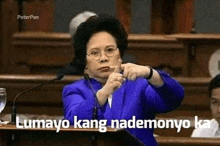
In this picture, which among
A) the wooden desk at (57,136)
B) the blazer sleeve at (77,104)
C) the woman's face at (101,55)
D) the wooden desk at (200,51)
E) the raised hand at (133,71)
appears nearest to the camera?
the wooden desk at (57,136)

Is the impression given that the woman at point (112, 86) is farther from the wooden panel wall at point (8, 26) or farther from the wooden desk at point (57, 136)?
the wooden panel wall at point (8, 26)

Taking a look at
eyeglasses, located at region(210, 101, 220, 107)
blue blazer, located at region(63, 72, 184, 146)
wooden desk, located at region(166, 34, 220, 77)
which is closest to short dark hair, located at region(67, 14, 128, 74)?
blue blazer, located at region(63, 72, 184, 146)

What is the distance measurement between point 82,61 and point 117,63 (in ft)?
0.74

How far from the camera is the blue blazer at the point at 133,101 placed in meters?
2.47

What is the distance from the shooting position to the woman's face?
8.41ft

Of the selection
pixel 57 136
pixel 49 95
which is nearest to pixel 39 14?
pixel 49 95

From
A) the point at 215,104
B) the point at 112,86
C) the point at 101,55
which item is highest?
the point at 101,55

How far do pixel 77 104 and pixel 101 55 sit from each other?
226 millimetres

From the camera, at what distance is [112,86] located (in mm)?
2432

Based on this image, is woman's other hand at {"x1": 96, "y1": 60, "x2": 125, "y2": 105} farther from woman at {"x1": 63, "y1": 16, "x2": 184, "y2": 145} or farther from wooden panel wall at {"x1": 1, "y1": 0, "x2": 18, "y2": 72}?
wooden panel wall at {"x1": 1, "y1": 0, "x2": 18, "y2": 72}

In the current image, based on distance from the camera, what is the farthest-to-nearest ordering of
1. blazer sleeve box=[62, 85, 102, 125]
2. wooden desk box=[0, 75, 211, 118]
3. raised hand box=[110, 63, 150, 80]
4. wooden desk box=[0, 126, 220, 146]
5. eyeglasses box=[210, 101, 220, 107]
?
wooden desk box=[0, 75, 211, 118], eyeglasses box=[210, 101, 220, 107], blazer sleeve box=[62, 85, 102, 125], raised hand box=[110, 63, 150, 80], wooden desk box=[0, 126, 220, 146]

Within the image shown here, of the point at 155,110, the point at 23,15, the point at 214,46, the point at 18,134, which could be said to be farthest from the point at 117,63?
the point at 23,15

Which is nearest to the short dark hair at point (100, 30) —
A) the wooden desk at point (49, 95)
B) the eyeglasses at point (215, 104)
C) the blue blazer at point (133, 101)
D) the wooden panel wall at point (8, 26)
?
the blue blazer at point (133, 101)

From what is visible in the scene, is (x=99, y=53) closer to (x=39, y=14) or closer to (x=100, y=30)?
(x=100, y=30)
